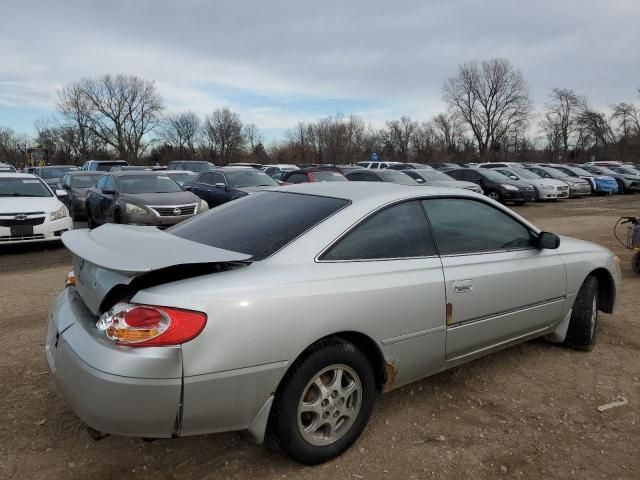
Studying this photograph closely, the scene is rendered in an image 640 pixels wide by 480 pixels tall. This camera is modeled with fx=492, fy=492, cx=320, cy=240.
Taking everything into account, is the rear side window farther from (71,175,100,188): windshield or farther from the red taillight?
(71,175,100,188): windshield

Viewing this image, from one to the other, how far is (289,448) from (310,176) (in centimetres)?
1222

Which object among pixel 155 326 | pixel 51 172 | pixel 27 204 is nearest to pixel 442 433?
pixel 155 326

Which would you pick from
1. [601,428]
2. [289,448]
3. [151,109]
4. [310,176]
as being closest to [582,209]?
[310,176]

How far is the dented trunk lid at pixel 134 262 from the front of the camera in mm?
2332

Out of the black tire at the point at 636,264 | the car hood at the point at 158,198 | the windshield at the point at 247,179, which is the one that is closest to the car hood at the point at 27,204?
the car hood at the point at 158,198

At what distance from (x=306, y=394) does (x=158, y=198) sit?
9.05 meters

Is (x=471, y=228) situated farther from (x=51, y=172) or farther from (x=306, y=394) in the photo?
(x=51, y=172)

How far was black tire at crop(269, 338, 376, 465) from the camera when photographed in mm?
2461

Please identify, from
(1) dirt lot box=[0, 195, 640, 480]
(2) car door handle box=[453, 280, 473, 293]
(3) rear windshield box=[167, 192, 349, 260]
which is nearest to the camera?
(1) dirt lot box=[0, 195, 640, 480]

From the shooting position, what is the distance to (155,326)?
2.19 m

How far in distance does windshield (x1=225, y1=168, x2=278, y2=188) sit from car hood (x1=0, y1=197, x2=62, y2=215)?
4579 mm

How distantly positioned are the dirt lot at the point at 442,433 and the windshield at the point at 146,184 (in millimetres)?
7435

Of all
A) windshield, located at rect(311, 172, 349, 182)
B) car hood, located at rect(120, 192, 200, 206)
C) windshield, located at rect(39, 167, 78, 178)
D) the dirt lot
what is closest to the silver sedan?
the dirt lot

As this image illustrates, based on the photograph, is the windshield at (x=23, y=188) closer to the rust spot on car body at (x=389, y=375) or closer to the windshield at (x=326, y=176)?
the windshield at (x=326, y=176)
